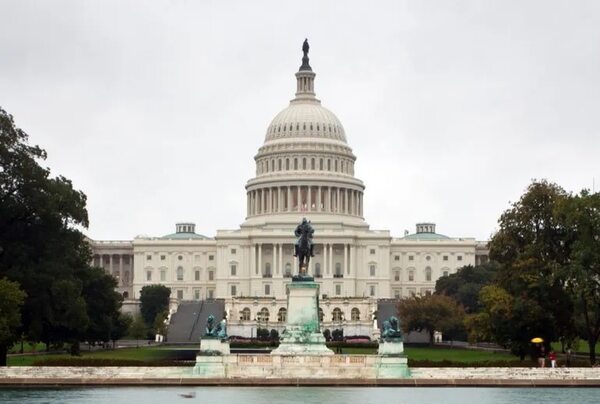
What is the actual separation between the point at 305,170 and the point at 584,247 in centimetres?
12025

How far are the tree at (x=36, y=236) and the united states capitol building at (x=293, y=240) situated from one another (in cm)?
10496

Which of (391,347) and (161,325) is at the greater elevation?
(161,325)

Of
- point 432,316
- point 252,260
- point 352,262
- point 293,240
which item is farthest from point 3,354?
point 352,262

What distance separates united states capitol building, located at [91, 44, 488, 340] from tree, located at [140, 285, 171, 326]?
33.0 feet

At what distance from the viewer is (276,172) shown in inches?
7618

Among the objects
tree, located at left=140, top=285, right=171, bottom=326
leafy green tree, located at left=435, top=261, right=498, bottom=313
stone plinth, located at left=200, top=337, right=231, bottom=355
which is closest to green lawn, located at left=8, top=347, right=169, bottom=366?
stone plinth, located at left=200, top=337, right=231, bottom=355

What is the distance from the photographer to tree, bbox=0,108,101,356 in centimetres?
7456

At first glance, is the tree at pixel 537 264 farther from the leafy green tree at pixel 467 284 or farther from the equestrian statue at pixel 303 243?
the leafy green tree at pixel 467 284

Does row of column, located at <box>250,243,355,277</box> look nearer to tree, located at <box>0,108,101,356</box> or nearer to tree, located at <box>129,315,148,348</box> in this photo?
tree, located at <box>129,315,148,348</box>

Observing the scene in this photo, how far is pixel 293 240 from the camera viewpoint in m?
184

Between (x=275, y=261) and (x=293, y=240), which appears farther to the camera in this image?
(x=275, y=261)

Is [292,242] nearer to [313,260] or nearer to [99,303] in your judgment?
[313,260]

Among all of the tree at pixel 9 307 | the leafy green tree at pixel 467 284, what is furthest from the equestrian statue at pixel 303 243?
the leafy green tree at pixel 467 284

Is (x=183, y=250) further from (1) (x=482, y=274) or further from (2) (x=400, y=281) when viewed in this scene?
(1) (x=482, y=274)
